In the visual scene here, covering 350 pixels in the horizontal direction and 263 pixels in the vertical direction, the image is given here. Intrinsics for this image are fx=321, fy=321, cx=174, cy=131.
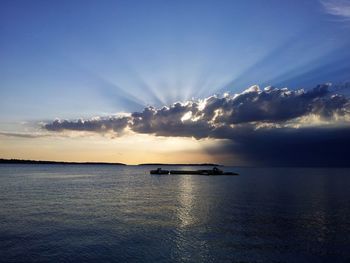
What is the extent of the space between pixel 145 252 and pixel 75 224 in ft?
55.7

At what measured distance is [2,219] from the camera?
4778 cm

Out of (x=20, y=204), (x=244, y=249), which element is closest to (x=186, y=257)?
(x=244, y=249)

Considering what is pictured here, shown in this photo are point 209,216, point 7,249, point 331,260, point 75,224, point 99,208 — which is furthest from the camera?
point 99,208

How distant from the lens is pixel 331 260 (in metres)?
30.3

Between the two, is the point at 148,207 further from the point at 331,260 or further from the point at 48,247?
the point at 331,260

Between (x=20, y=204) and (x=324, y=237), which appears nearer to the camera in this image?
(x=324, y=237)

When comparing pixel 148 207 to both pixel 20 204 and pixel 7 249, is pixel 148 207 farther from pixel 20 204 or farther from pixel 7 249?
pixel 7 249

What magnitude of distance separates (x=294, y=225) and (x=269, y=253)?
50.2 ft

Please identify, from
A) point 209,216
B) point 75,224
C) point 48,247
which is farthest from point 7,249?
point 209,216

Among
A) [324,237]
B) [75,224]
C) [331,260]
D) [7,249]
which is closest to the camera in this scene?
[331,260]

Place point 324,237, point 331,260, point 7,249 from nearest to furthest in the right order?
point 331,260 → point 7,249 → point 324,237

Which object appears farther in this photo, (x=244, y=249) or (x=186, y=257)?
(x=244, y=249)

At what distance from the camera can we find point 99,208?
6069 centimetres

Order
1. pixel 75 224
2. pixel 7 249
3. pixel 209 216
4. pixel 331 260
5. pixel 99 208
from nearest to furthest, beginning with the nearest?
1. pixel 331 260
2. pixel 7 249
3. pixel 75 224
4. pixel 209 216
5. pixel 99 208
